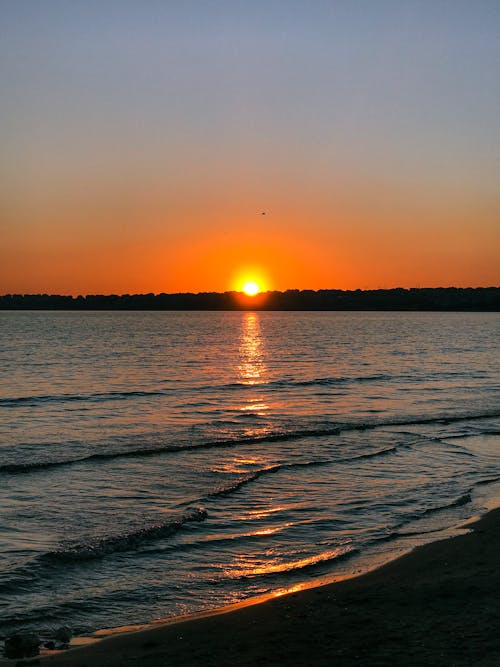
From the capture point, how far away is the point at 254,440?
2173cm

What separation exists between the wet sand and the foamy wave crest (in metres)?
3.04

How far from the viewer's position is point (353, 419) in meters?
26.5

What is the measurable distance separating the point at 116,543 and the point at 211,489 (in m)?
4.30

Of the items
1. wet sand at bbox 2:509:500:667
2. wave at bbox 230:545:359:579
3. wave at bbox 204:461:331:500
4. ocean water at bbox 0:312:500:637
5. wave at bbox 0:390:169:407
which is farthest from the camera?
wave at bbox 0:390:169:407

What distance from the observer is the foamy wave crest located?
10.7 metres

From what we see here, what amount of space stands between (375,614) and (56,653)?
3.37 metres

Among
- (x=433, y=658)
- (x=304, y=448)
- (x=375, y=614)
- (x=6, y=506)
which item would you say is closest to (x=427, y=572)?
(x=375, y=614)

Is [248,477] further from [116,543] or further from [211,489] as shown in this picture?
[116,543]

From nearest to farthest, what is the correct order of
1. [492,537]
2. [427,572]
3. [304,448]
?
[427,572] < [492,537] < [304,448]

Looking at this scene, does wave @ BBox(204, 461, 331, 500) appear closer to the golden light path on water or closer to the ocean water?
the ocean water

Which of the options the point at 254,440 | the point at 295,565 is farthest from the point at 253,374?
the point at 295,565

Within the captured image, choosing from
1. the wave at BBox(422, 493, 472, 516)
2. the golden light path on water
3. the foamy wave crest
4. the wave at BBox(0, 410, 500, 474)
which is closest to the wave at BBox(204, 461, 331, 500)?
the wave at BBox(0, 410, 500, 474)

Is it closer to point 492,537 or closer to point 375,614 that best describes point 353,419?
point 492,537

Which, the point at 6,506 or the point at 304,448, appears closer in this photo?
the point at 6,506
